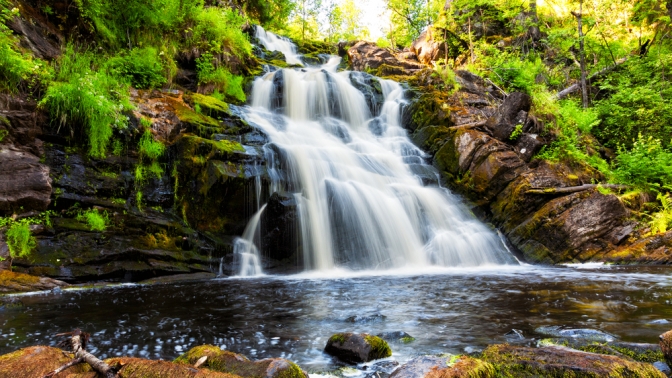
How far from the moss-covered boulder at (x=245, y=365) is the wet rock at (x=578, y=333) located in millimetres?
2952

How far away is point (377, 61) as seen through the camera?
71.9 feet

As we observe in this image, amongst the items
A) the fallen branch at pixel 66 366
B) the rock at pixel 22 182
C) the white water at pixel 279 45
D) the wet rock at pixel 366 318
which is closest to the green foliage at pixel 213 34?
the white water at pixel 279 45

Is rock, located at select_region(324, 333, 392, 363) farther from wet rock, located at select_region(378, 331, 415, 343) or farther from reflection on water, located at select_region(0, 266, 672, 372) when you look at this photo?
wet rock, located at select_region(378, 331, 415, 343)

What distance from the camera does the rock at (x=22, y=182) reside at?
740cm

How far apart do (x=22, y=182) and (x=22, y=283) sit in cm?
211

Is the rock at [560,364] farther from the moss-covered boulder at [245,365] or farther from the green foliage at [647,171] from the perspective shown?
the green foliage at [647,171]

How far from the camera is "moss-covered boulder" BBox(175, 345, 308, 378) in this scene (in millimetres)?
2689

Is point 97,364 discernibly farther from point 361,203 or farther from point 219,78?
point 219,78

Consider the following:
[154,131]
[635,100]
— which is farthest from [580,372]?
[635,100]

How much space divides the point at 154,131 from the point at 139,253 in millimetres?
3395

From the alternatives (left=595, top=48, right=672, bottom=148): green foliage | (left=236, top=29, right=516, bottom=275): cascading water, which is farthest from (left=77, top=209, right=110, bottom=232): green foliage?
(left=595, top=48, right=672, bottom=148): green foliage

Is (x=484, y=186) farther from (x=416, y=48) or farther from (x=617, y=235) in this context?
(x=416, y=48)

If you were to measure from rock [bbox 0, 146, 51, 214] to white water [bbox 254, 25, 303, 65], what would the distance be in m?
16.0

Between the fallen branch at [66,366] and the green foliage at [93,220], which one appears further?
the green foliage at [93,220]
